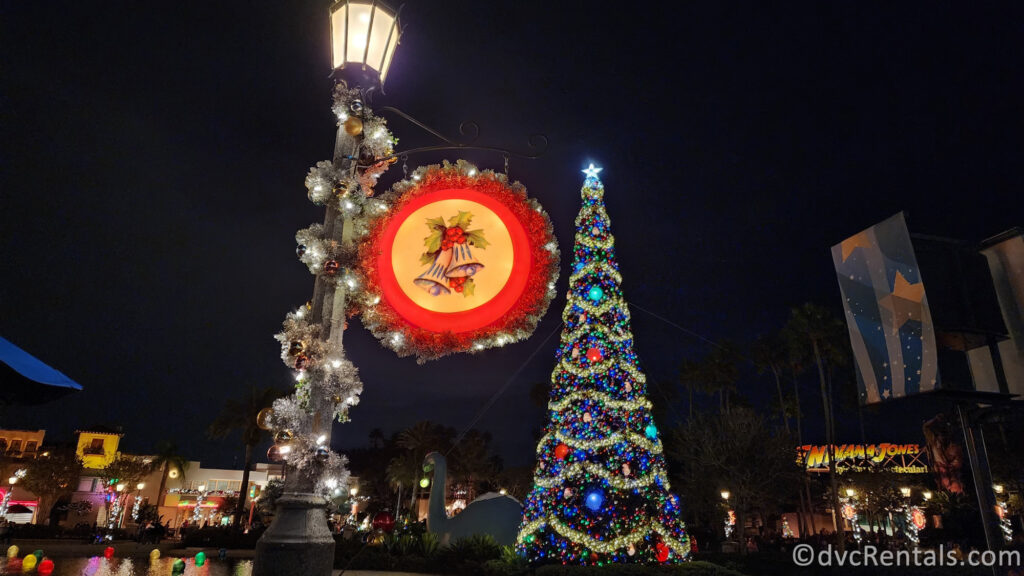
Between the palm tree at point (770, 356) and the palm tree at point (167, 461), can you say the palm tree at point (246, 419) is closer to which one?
the palm tree at point (167, 461)

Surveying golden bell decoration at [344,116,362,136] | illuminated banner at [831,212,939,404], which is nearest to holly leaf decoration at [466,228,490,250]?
golden bell decoration at [344,116,362,136]

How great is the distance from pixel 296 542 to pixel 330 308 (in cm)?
203

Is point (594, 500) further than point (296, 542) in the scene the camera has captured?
Yes

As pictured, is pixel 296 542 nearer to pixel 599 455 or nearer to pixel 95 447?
pixel 599 455

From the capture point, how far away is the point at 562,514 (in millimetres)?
12484

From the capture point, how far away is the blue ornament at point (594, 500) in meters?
12.3

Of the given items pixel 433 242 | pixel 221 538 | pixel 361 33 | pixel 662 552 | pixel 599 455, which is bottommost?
pixel 221 538

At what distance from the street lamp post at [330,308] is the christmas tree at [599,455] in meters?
8.88

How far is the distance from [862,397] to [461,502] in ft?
217

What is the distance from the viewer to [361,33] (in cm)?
559

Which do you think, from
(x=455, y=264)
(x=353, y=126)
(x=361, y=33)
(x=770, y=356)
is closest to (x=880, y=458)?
(x=770, y=356)

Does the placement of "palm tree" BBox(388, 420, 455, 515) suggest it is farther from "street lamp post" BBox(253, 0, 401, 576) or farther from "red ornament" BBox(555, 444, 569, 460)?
"street lamp post" BBox(253, 0, 401, 576)

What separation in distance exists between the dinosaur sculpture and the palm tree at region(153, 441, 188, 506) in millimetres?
48439

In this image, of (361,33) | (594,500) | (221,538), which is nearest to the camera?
(361,33)
